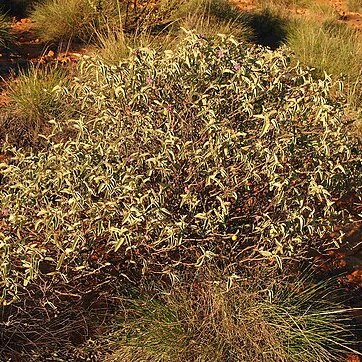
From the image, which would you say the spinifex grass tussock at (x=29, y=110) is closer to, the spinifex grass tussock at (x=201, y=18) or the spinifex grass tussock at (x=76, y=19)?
the spinifex grass tussock at (x=76, y=19)

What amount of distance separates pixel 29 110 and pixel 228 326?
3.12 m

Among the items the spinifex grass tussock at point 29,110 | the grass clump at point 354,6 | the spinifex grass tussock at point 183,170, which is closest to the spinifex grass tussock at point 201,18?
the spinifex grass tussock at point 29,110

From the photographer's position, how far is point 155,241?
301 centimetres

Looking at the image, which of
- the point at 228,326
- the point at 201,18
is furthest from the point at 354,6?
the point at 228,326

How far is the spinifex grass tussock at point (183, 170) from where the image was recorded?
114 inches

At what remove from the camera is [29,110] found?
538 cm

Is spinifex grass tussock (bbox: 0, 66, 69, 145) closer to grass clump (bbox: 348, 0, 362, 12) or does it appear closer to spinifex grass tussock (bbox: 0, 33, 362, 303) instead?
spinifex grass tussock (bbox: 0, 33, 362, 303)

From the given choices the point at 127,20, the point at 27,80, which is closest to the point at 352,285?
the point at 27,80

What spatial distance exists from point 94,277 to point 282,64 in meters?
1.56

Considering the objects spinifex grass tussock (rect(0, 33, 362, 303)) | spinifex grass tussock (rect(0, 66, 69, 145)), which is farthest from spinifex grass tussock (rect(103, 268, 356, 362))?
spinifex grass tussock (rect(0, 66, 69, 145))

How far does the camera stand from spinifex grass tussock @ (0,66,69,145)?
520cm

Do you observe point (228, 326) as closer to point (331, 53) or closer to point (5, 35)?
point (331, 53)

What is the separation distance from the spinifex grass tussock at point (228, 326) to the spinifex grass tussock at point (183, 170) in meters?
0.18

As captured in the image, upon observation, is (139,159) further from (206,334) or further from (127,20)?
(127,20)
